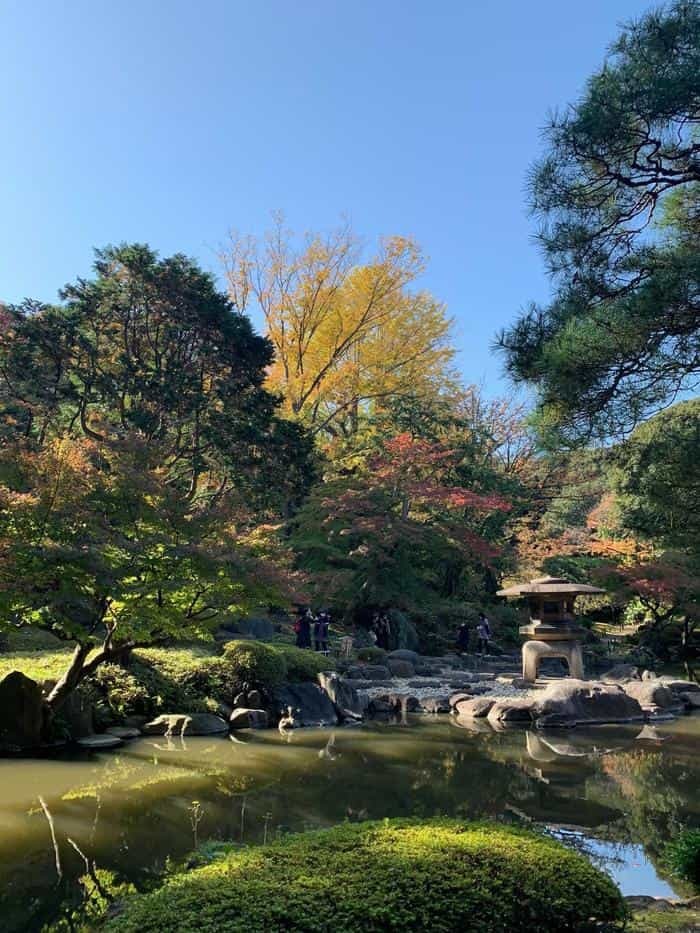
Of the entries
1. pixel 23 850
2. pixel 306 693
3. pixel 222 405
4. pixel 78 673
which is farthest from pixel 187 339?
pixel 23 850

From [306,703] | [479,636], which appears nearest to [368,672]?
[306,703]

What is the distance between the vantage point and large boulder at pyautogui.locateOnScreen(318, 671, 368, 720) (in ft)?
39.5

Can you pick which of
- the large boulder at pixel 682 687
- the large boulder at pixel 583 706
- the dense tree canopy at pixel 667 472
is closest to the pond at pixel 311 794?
the large boulder at pixel 583 706

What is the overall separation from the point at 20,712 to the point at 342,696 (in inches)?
221

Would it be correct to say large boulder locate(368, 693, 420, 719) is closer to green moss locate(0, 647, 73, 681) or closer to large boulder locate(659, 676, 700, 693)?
large boulder locate(659, 676, 700, 693)

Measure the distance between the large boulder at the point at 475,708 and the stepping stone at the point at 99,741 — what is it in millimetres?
6183

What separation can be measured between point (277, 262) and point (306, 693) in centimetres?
1713

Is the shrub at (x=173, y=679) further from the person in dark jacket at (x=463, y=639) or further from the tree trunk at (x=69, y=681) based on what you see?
the person in dark jacket at (x=463, y=639)

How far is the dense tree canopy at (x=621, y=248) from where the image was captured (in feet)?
17.3

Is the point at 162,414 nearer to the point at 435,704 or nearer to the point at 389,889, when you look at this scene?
the point at 435,704

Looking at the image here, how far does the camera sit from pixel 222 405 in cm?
1902

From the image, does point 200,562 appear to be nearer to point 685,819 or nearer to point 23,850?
point 23,850

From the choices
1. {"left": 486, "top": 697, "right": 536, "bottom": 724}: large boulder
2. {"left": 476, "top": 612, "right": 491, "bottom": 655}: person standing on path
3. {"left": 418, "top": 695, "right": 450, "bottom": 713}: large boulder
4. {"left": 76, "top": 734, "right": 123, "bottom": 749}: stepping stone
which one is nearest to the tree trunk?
{"left": 76, "top": 734, "right": 123, "bottom": 749}: stepping stone

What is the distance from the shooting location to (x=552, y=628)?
15891mm
